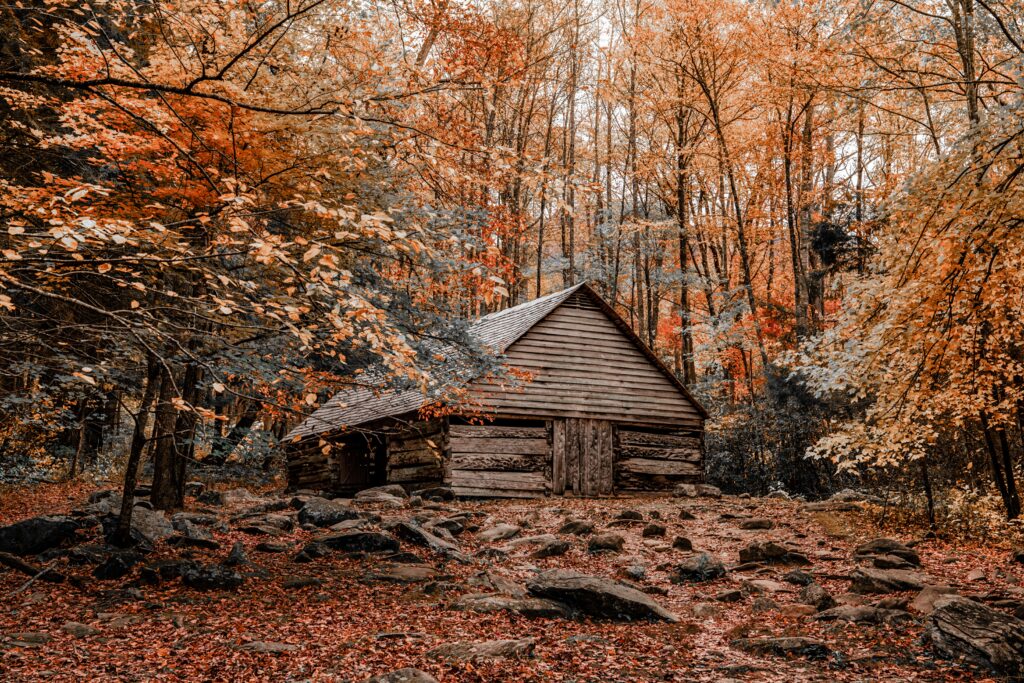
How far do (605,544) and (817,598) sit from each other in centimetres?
358

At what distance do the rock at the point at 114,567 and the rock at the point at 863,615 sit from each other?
8016mm

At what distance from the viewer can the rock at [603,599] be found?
760 centimetres

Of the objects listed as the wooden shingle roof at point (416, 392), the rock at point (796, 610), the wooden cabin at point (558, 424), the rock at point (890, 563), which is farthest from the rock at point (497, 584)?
the wooden cabin at point (558, 424)

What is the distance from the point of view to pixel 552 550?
10.6m

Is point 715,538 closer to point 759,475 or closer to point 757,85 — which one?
point 759,475

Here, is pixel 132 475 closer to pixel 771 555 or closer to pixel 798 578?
pixel 798 578

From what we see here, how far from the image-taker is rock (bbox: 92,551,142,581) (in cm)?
827

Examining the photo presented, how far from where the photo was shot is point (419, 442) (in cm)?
1770

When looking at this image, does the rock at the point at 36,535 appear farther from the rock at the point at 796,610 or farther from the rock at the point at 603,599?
the rock at the point at 796,610

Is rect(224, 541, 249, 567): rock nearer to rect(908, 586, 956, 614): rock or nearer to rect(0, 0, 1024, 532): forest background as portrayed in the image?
rect(0, 0, 1024, 532): forest background

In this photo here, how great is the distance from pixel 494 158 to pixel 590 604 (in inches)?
195

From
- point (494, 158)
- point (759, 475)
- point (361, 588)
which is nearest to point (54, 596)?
point (361, 588)

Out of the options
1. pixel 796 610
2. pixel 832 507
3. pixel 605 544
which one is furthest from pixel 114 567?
pixel 832 507

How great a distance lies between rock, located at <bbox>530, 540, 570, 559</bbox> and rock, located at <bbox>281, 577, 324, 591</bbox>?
134 inches
